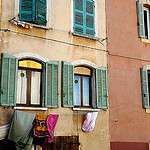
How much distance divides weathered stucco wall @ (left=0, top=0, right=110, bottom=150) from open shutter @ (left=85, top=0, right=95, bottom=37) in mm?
321

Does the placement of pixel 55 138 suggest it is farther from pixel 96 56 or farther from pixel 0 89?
pixel 96 56

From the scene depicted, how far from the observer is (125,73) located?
40.5ft

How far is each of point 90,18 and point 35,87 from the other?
12.2 ft

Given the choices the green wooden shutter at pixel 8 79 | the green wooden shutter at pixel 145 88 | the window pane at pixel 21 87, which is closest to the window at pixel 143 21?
the green wooden shutter at pixel 145 88

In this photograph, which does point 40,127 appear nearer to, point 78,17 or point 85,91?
point 85,91

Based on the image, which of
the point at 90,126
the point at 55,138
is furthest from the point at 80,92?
the point at 55,138

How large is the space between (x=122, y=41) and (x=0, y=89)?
5.80 metres

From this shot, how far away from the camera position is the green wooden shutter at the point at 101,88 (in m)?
11.3

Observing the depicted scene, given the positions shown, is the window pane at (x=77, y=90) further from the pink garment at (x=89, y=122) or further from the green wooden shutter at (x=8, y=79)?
A: the green wooden shutter at (x=8, y=79)

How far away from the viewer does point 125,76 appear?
12.3 meters

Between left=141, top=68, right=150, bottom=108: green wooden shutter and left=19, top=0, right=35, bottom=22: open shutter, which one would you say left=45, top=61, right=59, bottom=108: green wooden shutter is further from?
left=141, top=68, right=150, bottom=108: green wooden shutter

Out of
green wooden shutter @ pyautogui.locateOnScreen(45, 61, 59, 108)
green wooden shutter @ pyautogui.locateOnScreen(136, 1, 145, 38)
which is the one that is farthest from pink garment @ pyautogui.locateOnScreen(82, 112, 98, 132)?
green wooden shutter @ pyautogui.locateOnScreen(136, 1, 145, 38)

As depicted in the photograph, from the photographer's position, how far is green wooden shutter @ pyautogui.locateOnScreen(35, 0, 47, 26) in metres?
10.4

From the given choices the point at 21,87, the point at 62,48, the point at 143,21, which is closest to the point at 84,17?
the point at 62,48
